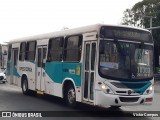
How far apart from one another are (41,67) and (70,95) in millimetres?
3434

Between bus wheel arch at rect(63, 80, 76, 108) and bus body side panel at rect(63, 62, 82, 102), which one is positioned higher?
bus body side panel at rect(63, 62, 82, 102)

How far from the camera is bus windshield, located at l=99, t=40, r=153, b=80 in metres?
11.8

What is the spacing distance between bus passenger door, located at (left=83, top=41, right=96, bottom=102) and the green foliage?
1718 inches

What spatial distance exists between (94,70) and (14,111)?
3.21 metres

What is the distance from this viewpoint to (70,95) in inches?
543

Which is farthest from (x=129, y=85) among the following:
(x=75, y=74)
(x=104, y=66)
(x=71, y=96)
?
(x=71, y=96)

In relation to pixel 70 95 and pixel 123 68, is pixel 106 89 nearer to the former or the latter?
pixel 123 68

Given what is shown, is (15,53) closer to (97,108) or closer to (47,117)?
(97,108)

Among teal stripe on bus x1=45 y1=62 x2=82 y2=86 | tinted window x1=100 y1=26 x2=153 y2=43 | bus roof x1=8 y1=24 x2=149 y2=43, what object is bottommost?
teal stripe on bus x1=45 y1=62 x2=82 y2=86

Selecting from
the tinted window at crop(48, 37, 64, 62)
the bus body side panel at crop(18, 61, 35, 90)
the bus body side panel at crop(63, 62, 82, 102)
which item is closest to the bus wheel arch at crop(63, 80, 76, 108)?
the bus body side panel at crop(63, 62, 82, 102)

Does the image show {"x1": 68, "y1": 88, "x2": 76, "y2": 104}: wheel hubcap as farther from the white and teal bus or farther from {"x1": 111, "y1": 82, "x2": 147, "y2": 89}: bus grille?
{"x1": 111, "y1": 82, "x2": 147, "y2": 89}: bus grille

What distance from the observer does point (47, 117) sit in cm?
1155

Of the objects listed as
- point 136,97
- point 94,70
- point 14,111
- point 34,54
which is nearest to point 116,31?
point 94,70

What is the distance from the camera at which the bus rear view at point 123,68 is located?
458 inches
